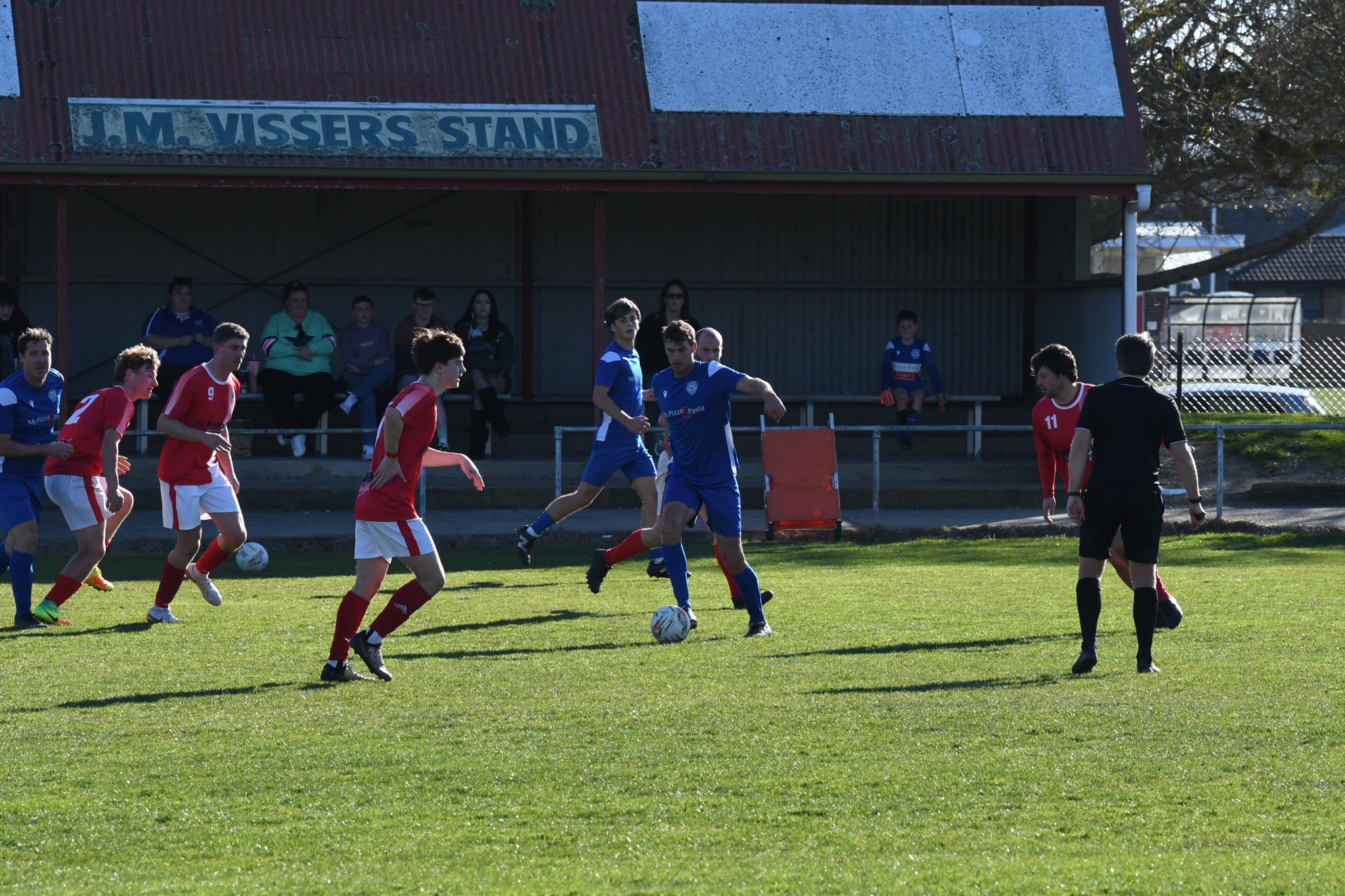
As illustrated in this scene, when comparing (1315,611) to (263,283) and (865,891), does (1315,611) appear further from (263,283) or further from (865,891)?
(263,283)

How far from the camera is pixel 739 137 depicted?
17875 mm

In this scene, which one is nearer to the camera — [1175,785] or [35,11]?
[1175,785]

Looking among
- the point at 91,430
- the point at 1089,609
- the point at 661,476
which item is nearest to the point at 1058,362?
the point at 1089,609

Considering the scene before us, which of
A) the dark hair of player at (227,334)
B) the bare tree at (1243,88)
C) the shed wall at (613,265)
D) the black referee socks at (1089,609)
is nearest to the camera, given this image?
the black referee socks at (1089,609)

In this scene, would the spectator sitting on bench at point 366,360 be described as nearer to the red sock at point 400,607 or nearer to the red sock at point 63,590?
the red sock at point 63,590

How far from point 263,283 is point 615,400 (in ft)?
34.6

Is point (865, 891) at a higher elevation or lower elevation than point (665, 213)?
lower

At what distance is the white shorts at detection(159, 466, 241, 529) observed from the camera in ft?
32.4

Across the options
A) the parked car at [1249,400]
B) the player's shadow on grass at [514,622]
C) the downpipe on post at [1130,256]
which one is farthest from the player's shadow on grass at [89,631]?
the parked car at [1249,400]

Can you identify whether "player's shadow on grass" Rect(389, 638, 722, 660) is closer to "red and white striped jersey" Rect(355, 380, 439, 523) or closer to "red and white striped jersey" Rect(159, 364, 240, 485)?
"red and white striped jersey" Rect(355, 380, 439, 523)

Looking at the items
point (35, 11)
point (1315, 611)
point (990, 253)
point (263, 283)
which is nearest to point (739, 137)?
point (990, 253)

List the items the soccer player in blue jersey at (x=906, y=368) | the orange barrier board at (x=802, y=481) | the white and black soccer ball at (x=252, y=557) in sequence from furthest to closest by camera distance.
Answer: the soccer player in blue jersey at (x=906, y=368) → the orange barrier board at (x=802, y=481) → the white and black soccer ball at (x=252, y=557)

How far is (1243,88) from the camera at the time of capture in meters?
22.7

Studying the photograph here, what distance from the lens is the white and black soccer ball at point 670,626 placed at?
8922 millimetres
